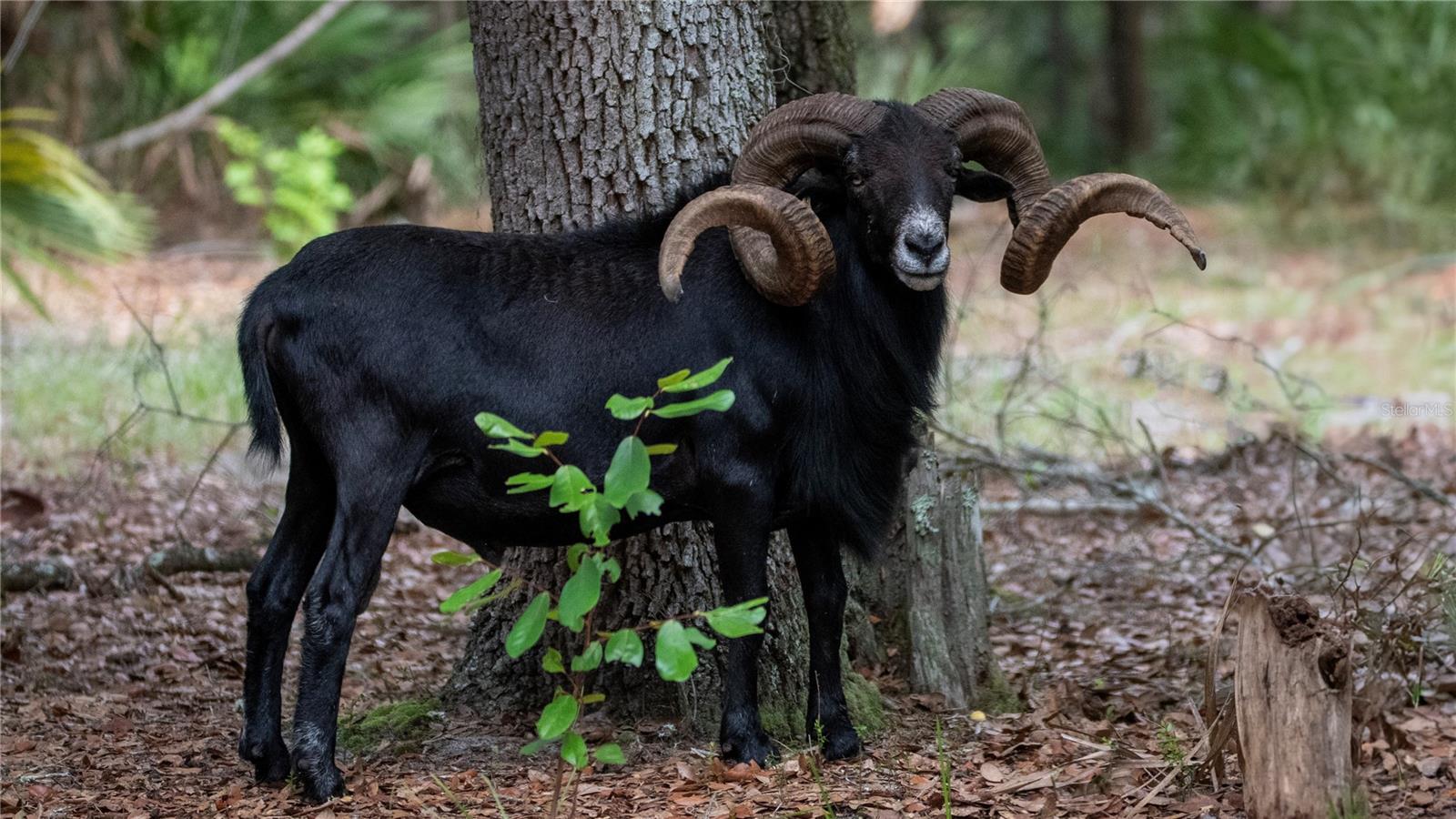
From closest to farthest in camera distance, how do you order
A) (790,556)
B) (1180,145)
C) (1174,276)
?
(790,556), (1174,276), (1180,145)

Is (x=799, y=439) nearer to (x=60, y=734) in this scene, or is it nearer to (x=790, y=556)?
(x=790, y=556)

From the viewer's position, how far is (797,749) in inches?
216

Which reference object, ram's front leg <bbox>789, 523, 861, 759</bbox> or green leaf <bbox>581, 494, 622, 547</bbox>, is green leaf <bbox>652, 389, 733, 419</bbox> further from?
ram's front leg <bbox>789, 523, 861, 759</bbox>

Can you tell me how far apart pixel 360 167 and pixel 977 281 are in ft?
23.6

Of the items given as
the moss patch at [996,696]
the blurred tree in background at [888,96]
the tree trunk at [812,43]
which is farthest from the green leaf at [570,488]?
the blurred tree in background at [888,96]

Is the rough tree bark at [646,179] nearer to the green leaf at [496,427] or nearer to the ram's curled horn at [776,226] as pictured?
the ram's curled horn at [776,226]

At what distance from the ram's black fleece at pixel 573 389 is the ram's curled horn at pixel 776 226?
21cm

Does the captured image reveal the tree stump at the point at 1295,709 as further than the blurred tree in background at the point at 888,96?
No

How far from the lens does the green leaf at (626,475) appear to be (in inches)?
147

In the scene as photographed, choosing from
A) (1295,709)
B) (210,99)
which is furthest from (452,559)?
(210,99)

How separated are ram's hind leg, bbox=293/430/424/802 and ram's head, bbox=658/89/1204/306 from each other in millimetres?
1213

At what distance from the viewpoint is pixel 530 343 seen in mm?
5074

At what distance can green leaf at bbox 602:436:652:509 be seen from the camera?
3.73 m

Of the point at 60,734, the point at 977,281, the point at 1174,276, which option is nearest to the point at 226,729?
the point at 60,734
